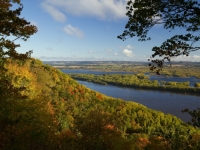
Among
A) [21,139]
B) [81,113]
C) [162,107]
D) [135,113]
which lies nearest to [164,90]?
[162,107]

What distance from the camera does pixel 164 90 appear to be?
13838 centimetres

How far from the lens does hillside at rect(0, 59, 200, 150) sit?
15.8 m

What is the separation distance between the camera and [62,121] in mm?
45062

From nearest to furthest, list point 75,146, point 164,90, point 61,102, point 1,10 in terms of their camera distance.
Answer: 1. point 1,10
2. point 75,146
3. point 61,102
4. point 164,90

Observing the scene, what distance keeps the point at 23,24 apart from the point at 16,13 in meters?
0.72

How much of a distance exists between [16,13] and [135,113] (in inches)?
2381

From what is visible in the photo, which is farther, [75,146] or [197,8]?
[75,146]

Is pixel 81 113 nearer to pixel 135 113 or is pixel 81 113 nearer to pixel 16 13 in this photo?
pixel 135 113

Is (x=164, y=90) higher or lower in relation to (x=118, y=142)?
lower

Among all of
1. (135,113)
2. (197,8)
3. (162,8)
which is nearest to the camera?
(197,8)

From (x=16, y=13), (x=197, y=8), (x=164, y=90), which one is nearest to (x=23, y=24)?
(x=16, y=13)

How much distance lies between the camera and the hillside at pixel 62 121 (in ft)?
51.7

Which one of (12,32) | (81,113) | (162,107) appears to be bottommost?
(162,107)

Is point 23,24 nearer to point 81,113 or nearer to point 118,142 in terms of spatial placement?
point 118,142
